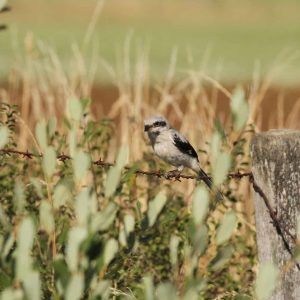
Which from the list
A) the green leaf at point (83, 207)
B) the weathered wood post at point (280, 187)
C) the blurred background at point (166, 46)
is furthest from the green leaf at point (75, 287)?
the blurred background at point (166, 46)

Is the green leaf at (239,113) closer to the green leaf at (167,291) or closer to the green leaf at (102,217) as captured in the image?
the green leaf at (102,217)

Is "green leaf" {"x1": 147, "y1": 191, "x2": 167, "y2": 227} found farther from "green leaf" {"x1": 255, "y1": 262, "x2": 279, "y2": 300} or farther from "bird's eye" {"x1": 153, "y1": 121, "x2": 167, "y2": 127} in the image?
"bird's eye" {"x1": 153, "y1": 121, "x2": 167, "y2": 127}

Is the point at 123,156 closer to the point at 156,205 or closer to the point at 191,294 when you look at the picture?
the point at 156,205

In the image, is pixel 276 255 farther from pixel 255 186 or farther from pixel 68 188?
pixel 68 188

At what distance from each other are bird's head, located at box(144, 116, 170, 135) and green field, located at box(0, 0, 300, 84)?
15.6m

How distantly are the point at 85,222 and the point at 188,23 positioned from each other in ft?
140

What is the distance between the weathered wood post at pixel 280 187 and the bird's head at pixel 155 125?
2.43 meters

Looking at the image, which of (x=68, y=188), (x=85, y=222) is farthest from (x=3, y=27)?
(x=85, y=222)

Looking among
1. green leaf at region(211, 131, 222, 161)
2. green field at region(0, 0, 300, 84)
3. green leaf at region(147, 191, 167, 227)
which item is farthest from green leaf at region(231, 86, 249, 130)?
green field at region(0, 0, 300, 84)

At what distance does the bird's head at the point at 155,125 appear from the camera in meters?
6.02

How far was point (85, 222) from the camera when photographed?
2.42m

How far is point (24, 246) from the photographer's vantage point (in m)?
2.39

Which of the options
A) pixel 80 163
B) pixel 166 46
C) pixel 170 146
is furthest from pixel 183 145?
pixel 166 46

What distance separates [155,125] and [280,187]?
259 cm
